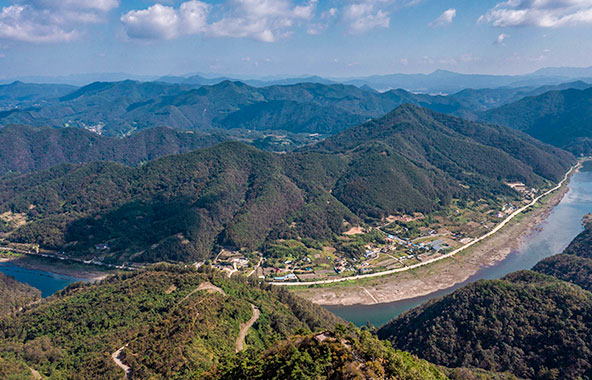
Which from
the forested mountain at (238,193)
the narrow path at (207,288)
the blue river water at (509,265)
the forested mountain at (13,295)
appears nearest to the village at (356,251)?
the forested mountain at (238,193)

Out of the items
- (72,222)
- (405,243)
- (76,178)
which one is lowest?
(405,243)

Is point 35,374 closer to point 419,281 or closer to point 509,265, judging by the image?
point 419,281

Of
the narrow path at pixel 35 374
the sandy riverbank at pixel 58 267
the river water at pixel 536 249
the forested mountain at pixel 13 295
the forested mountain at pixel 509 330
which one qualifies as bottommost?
the river water at pixel 536 249

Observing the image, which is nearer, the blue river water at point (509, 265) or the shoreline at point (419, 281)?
the blue river water at point (509, 265)

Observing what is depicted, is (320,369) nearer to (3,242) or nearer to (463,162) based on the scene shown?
(3,242)

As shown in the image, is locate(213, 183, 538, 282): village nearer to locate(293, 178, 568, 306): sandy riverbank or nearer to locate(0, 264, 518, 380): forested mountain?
locate(293, 178, 568, 306): sandy riverbank

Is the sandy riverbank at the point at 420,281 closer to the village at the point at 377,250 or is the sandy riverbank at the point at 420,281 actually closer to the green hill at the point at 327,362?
the village at the point at 377,250

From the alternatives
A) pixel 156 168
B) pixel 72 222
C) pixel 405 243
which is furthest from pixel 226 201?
pixel 405 243
